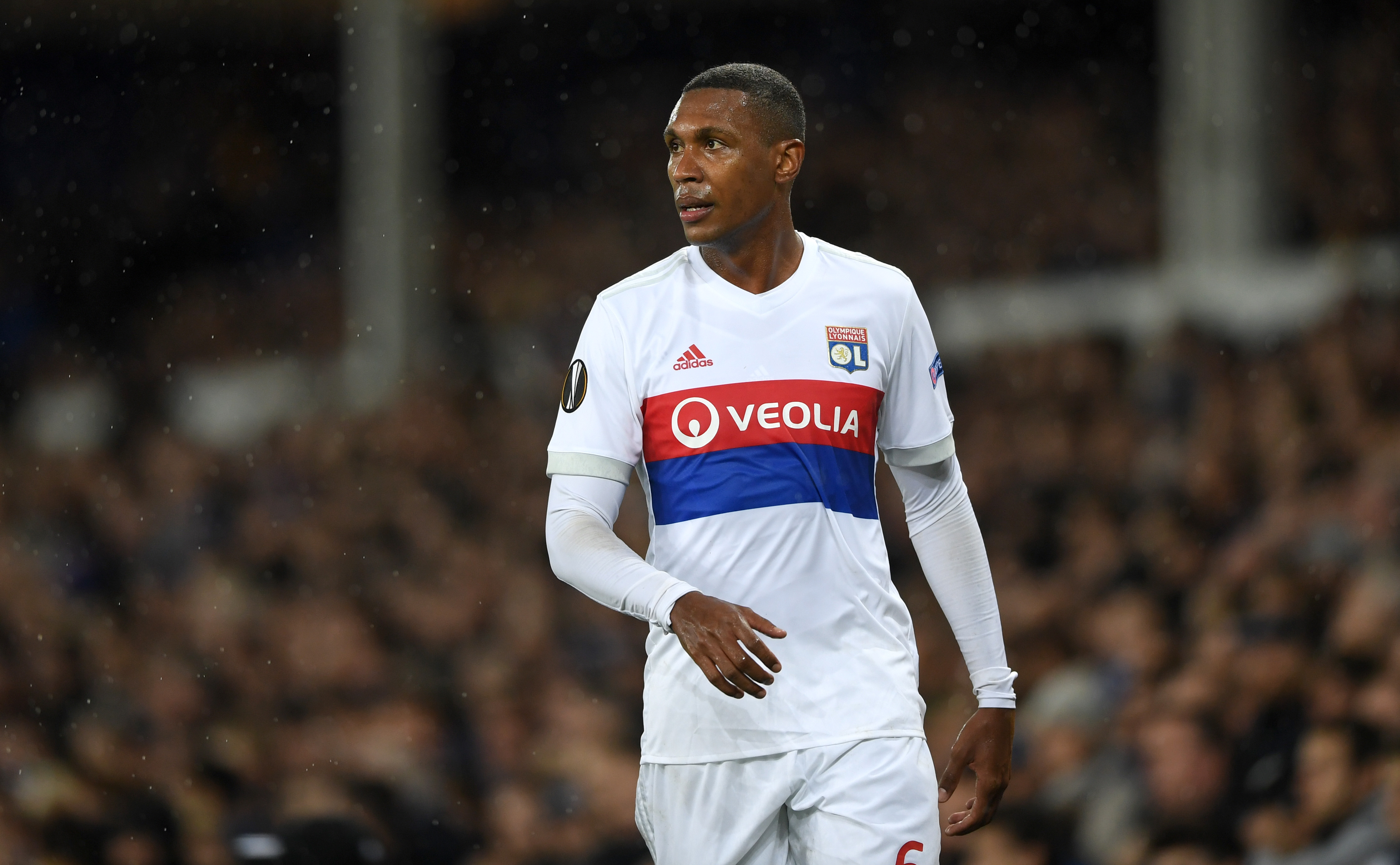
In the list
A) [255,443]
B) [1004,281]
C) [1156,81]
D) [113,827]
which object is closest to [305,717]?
[113,827]

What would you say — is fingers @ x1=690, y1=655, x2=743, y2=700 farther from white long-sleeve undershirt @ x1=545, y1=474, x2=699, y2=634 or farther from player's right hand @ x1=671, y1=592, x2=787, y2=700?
white long-sleeve undershirt @ x1=545, y1=474, x2=699, y2=634

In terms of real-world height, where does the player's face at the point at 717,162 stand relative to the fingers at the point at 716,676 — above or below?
above

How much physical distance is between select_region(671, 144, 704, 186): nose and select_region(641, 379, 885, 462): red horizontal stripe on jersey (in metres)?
0.40

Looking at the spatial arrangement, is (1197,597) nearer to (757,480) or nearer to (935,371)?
(935,371)

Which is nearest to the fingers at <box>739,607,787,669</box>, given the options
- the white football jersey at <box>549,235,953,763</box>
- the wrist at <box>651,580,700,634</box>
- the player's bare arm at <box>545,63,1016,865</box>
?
the wrist at <box>651,580,700,634</box>

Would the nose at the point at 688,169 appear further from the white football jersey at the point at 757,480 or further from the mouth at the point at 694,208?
the white football jersey at the point at 757,480

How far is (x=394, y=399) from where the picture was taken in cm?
1208

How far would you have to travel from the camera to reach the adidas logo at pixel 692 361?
3.18 metres

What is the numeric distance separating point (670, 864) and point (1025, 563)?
461cm

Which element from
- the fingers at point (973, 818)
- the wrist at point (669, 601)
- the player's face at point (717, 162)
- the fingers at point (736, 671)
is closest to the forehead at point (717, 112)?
the player's face at point (717, 162)

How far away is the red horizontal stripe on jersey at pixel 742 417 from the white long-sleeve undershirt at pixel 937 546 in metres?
0.14

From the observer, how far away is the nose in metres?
3.21

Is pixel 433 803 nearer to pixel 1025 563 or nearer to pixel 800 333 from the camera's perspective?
pixel 1025 563

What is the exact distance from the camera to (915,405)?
11.0 feet
